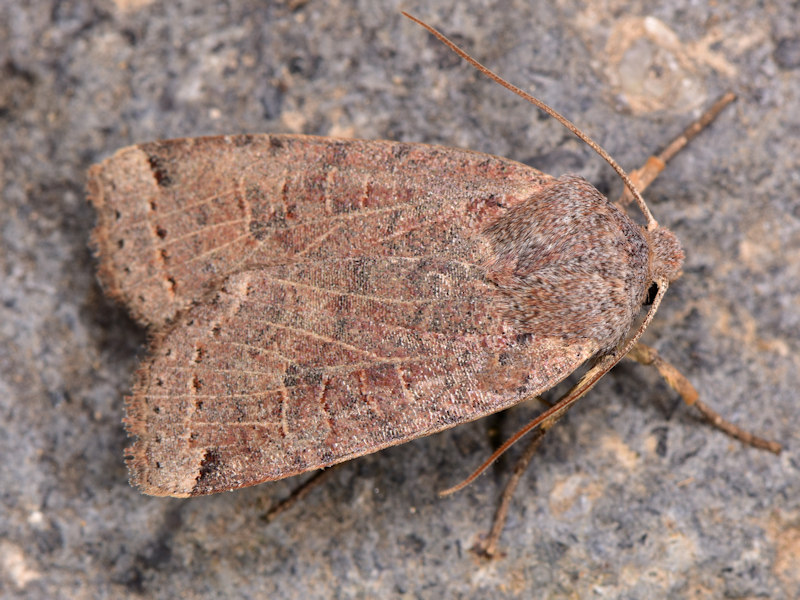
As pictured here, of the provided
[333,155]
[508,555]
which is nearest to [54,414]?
[333,155]

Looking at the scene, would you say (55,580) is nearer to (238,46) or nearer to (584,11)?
(238,46)

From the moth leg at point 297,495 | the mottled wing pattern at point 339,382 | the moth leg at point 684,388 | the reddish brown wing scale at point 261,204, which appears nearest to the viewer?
the mottled wing pattern at point 339,382

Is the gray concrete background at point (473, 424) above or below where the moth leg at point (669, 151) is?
below

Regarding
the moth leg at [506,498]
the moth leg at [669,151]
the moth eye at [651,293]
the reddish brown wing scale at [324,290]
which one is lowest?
the moth leg at [506,498]

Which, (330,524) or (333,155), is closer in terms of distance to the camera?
(333,155)

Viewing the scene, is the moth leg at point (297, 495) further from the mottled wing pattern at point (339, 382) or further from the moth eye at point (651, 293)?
the moth eye at point (651, 293)

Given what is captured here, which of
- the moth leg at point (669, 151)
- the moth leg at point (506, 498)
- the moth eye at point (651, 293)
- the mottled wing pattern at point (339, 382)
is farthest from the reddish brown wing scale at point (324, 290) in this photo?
the moth leg at point (506, 498)
